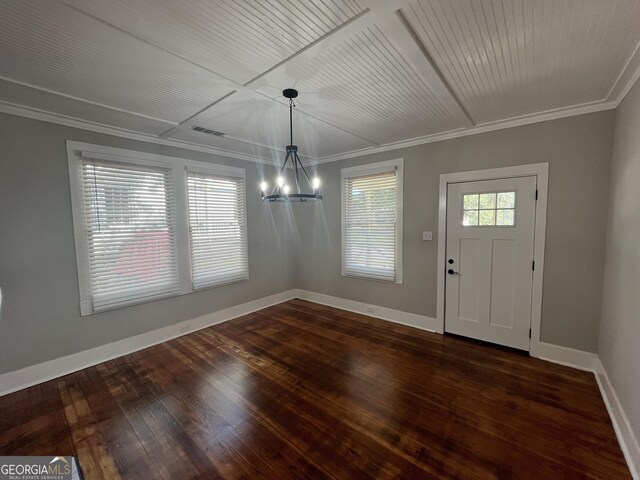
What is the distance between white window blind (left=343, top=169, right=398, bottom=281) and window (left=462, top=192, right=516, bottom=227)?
0.95 metres

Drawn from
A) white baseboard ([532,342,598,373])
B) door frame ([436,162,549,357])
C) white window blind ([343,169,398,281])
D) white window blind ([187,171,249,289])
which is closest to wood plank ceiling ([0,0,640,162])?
door frame ([436,162,549,357])

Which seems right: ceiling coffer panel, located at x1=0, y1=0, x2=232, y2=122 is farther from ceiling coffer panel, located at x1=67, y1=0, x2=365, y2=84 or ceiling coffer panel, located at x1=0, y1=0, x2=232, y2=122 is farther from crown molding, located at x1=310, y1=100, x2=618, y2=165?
crown molding, located at x1=310, y1=100, x2=618, y2=165

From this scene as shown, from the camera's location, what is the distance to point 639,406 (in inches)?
63.2

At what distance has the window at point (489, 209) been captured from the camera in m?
3.02

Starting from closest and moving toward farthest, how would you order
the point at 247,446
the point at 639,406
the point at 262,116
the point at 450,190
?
the point at 639,406
the point at 247,446
the point at 262,116
the point at 450,190

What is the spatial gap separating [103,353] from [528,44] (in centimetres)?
489

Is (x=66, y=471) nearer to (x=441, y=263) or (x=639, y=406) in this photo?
(x=639, y=406)

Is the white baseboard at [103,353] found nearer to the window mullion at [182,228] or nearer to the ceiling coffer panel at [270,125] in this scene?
the window mullion at [182,228]

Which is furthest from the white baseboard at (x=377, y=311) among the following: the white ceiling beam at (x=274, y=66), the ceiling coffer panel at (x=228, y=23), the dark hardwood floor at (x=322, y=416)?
the ceiling coffer panel at (x=228, y=23)

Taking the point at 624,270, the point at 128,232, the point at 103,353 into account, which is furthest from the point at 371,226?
the point at 103,353

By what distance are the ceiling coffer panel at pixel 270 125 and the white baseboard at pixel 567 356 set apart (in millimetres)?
3353

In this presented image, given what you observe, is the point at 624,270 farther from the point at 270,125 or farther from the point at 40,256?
the point at 40,256

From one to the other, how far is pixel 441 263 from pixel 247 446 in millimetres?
2998

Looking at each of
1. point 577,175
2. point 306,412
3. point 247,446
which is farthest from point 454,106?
point 247,446
